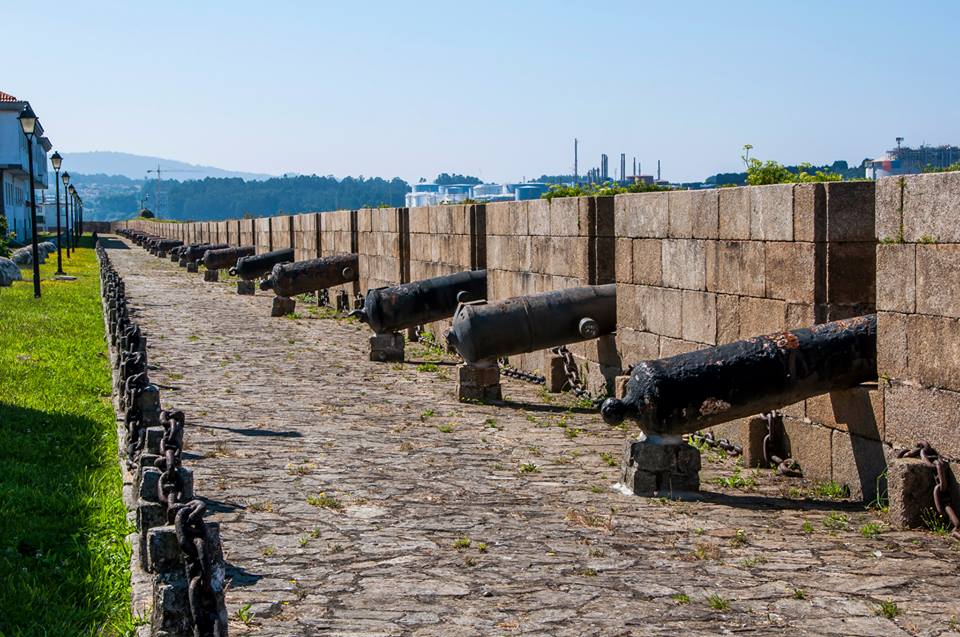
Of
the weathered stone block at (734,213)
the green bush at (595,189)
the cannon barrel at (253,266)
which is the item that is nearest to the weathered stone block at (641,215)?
the weathered stone block at (734,213)

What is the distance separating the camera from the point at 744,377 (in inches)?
299

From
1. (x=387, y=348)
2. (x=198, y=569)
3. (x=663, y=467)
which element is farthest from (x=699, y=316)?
(x=198, y=569)

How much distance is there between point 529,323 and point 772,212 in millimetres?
3438

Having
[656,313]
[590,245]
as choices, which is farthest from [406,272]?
[656,313]

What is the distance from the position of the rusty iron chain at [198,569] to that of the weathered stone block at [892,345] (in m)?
4.10

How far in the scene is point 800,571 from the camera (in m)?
5.88

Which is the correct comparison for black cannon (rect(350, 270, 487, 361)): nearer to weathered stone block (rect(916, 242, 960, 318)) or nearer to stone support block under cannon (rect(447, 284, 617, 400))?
stone support block under cannon (rect(447, 284, 617, 400))

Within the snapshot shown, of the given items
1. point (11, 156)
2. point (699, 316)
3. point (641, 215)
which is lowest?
point (699, 316)

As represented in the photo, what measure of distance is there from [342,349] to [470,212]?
97.0 inches

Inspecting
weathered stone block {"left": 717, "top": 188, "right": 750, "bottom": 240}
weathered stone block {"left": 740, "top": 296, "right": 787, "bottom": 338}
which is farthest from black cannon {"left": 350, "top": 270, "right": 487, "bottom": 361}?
weathered stone block {"left": 740, "top": 296, "right": 787, "bottom": 338}

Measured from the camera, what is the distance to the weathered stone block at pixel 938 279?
6.61 m

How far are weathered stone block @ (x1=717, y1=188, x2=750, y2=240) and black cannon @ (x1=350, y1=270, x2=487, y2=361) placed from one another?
6.28 metres

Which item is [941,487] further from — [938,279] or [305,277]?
[305,277]

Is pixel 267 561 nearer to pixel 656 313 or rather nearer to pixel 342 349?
pixel 656 313
